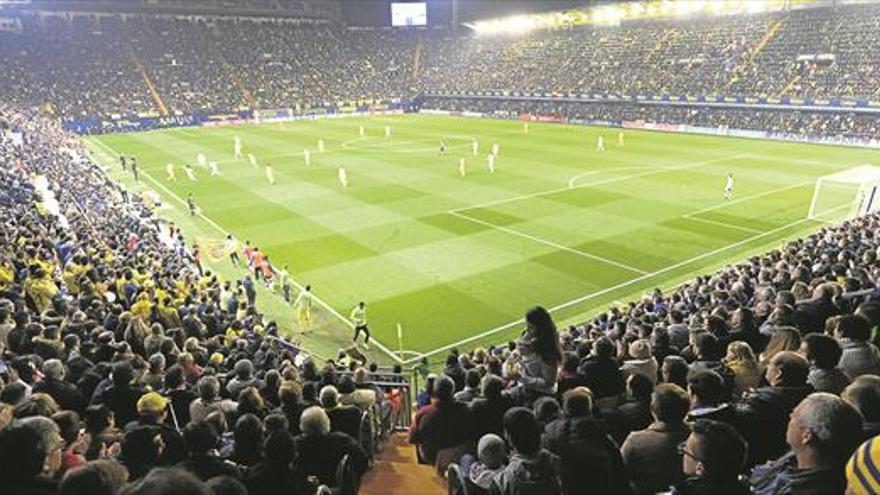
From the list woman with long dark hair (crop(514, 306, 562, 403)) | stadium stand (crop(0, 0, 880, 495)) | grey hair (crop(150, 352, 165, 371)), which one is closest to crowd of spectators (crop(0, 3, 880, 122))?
stadium stand (crop(0, 0, 880, 495))

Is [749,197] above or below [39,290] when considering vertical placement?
below

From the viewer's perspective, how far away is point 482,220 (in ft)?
93.8

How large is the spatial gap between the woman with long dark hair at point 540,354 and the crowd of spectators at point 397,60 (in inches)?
2176

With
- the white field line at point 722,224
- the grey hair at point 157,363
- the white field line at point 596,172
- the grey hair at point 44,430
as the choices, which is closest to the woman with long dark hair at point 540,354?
the grey hair at point 44,430

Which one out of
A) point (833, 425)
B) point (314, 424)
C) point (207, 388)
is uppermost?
point (833, 425)

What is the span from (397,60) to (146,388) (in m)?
103

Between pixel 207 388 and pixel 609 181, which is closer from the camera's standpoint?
pixel 207 388

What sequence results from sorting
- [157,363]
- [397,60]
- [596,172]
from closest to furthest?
[157,363] < [596,172] < [397,60]

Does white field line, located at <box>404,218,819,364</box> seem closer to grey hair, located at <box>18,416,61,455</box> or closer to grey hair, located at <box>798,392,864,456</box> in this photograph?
grey hair, located at <box>18,416,61,455</box>

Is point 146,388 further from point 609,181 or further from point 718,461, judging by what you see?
→ point 609,181

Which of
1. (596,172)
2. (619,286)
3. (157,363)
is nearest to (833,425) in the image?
(157,363)

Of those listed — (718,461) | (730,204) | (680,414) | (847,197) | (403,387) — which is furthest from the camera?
(730,204)

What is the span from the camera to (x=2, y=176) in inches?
855

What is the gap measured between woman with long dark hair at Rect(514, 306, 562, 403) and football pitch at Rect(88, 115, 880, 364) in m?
9.78
